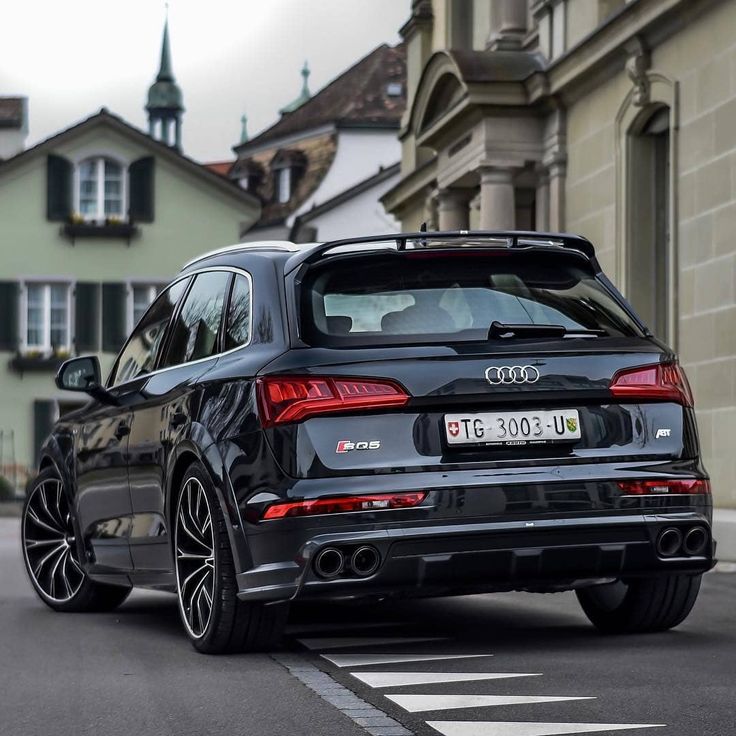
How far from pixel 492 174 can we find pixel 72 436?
1531 cm

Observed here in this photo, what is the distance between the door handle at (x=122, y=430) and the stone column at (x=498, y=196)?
1570cm

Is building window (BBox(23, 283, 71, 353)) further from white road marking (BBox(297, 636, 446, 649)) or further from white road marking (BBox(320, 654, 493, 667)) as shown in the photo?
white road marking (BBox(320, 654, 493, 667))

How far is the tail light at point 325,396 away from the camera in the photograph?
6891 mm

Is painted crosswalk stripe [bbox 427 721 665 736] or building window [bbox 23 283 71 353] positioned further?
building window [bbox 23 283 71 353]

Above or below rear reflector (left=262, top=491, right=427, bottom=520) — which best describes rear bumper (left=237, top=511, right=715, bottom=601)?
below

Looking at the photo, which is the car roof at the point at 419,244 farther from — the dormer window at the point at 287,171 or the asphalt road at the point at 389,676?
the dormer window at the point at 287,171

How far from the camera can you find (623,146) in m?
20.9

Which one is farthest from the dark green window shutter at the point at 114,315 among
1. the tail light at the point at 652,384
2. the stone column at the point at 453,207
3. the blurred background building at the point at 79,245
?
the tail light at the point at 652,384

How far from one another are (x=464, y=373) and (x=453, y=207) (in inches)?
834

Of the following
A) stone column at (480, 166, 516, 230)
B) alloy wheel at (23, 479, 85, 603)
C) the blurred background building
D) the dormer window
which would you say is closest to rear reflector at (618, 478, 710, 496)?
alloy wheel at (23, 479, 85, 603)

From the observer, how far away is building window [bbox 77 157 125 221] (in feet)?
154

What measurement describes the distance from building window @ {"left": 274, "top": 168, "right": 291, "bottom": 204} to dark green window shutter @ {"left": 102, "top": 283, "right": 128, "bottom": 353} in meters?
19.7

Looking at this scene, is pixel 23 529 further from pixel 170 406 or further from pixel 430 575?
pixel 430 575

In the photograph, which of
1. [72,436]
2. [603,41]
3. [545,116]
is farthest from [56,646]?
[545,116]
